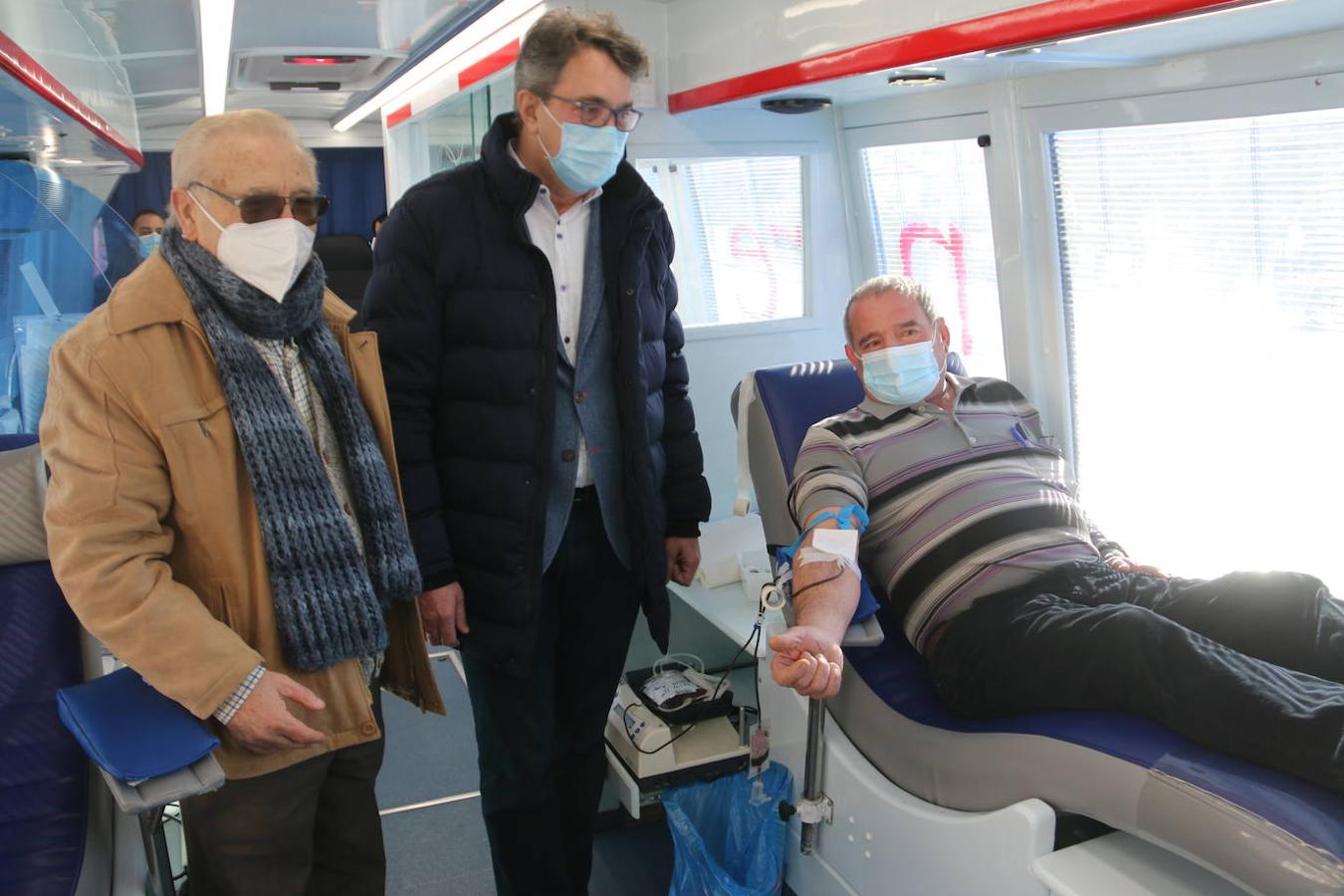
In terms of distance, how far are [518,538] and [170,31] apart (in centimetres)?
351

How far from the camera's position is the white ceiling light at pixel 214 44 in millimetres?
3934

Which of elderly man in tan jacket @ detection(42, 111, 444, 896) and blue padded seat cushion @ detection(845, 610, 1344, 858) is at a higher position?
elderly man in tan jacket @ detection(42, 111, 444, 896)

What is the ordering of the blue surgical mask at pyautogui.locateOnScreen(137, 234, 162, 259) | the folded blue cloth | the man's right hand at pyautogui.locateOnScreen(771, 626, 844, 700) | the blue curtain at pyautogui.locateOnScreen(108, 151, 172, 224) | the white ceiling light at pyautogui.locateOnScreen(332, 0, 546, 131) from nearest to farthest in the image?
the folded blue cloth
the man's right hand at pyautogui.locateOnScreen(771, 626, 844, 700)
the white ceiling light at pyautogui.locateOnScreen(332, 0, 546, 131)
the blue surgical mask at pyautogui.locateOnScreen(137, 234, 162, 259)
the blue curtain at pyautogui.locateOnScreen(108, 151, 172, 224)

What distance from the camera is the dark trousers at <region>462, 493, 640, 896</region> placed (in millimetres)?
2127

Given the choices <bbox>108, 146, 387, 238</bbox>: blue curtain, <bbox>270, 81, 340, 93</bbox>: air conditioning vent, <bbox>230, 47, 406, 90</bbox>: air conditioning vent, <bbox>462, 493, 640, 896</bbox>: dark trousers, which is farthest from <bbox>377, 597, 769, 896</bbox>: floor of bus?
<bbox>108, 146, 387, 238</bbox>: blue curtain

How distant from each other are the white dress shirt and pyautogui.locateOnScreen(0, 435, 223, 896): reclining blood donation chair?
0.91 m

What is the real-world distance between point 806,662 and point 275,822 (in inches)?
34.7

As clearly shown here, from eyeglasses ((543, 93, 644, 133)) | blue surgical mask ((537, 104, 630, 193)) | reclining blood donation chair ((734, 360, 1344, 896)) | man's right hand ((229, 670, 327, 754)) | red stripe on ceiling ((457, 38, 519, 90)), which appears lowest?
reclining blood donation chair ((734, 360, 1344, 896))

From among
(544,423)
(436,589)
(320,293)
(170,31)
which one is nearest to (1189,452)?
(544,423)

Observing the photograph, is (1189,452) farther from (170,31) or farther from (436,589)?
(170,31)

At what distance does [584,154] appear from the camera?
196 centimetres

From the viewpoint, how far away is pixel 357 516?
1745mm

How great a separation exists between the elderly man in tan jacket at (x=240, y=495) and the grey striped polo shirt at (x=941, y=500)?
101cm

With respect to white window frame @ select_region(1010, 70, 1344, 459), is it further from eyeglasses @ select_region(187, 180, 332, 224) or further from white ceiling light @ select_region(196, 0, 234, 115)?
white ceiling light @ select_region(196, 0, 234, 115)
